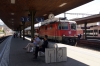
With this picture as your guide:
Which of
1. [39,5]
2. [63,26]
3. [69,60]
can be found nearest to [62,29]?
[63,26]

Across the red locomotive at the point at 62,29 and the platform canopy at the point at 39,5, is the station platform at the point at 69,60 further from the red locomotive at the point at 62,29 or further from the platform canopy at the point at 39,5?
the red locomotive at the point at 62,29

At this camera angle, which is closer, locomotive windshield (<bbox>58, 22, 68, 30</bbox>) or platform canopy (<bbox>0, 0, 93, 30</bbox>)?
platform canopy (<bbox>0, 0, 93, 30</bbox>)

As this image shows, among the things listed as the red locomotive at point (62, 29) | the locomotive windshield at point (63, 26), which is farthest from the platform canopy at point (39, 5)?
the locomotive windshield at point (63, 26)

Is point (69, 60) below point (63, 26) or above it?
below

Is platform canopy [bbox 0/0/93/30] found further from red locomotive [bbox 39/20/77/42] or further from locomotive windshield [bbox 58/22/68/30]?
locomotive windshield [bbox 58/22/68/30]

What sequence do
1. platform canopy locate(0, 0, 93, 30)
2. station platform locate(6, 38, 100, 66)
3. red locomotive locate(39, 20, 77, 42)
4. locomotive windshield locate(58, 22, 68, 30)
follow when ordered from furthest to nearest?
locomotive windshield locate(58, 22, 68, 30)
red locomotive locate(39, 20, 77, 42)
platform canopy locate(0, 0, 93, 30)
station platform locate(6, 38, 100, 66)

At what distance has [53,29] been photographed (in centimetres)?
2267

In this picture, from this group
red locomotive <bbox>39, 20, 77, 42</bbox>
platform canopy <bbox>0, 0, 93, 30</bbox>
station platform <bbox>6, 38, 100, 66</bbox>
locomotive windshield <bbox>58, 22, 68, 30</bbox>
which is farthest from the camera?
locomotive windshield <bbox>58, 22, 68, 30</bbox>

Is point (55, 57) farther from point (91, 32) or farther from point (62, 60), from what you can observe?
point (91, 32)

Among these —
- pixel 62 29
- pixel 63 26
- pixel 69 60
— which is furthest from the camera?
pixel 63 26

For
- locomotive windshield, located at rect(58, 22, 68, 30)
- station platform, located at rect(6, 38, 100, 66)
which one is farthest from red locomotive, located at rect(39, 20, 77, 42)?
station platform, located at rect(6, 38, 100, 66)

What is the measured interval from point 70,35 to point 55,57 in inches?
547

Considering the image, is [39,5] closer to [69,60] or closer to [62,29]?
[69,60]

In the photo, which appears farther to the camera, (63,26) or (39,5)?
(63,26)
